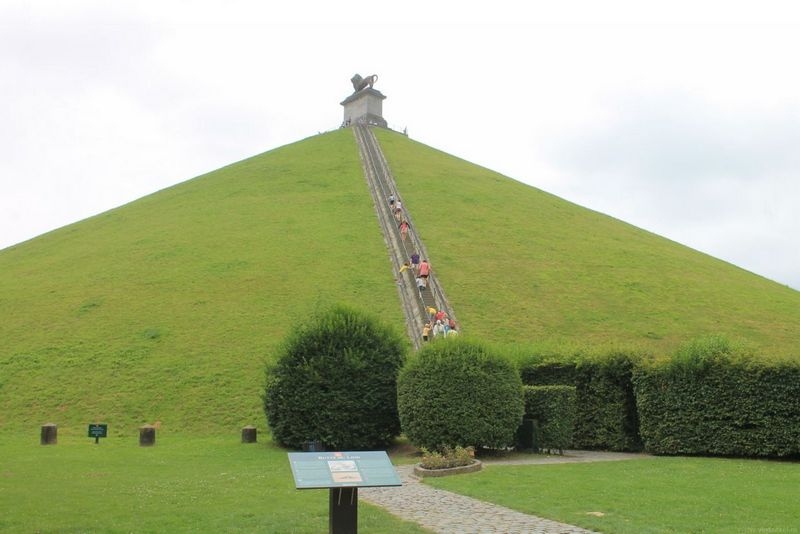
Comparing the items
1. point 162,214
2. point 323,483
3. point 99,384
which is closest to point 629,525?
point 323,483

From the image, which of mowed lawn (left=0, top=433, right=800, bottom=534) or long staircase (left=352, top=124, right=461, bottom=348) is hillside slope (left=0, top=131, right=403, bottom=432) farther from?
mowed lawn (left=0, top=433, right=800, bottom=534)

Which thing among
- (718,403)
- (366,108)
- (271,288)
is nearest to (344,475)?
(718,403)

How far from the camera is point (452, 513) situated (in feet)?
36.1

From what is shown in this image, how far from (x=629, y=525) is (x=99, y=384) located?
2174 centimetres

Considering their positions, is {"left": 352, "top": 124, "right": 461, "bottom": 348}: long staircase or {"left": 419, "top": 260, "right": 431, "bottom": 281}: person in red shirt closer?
{"left": 352, "top": 124, "right": 461, "bottom": 348}: long staircase

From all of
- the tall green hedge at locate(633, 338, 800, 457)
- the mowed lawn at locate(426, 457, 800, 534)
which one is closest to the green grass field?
the tall green hedge at locate(633, 338, 800, 457)

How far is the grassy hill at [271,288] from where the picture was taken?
2656 cm

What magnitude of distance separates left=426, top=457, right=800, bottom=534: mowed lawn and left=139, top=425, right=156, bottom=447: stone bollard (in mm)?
10742

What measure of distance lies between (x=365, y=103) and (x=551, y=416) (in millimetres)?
60814

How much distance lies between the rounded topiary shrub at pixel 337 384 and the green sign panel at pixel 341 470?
37.1ft

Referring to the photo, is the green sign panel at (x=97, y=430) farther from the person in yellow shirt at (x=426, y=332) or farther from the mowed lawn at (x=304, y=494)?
the person in yellow shirt at (x=426, y=332)

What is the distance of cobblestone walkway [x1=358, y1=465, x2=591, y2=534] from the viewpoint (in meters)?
9.69

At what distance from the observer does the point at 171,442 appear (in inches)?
874

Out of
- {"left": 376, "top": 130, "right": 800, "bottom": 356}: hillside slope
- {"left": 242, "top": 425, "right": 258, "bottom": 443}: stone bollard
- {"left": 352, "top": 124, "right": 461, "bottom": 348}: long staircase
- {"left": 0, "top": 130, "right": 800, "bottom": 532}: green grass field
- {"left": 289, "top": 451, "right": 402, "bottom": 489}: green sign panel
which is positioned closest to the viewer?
{"left": 289, "top": 451, "right": 402, "bottom": 489}: green sign panel
